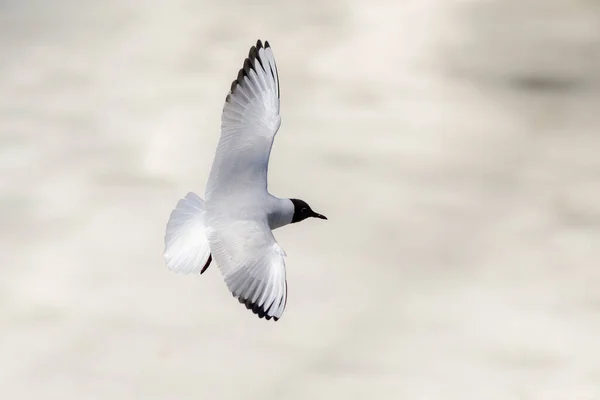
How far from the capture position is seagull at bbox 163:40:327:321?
4.78 meters

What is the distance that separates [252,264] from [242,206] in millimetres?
375

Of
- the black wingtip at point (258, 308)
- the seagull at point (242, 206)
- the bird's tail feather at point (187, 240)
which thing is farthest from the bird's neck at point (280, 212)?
the black wingtip at point (258, 308)

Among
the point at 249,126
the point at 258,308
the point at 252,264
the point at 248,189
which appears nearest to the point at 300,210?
the point at 248,189

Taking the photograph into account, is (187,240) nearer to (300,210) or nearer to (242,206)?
(242,206)

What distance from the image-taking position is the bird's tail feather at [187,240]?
5262 millimetres

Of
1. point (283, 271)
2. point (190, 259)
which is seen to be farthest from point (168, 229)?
point (283, 271)

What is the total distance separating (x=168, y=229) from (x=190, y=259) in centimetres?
23

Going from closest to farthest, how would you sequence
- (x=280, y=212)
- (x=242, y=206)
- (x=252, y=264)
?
(x=252, y=264), (x=242, y=206), (x=280, y=212)

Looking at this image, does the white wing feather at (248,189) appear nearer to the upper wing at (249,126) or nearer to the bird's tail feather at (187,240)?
the upper wing at (249,126)

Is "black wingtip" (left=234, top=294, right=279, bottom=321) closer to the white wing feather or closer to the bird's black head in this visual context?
the white wing feather

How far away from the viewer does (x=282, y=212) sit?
5.18 m

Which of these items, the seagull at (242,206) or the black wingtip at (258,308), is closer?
the black wingtip at (258,308)

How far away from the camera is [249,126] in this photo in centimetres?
523

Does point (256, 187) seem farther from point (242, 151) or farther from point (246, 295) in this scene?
point (246, 295)
